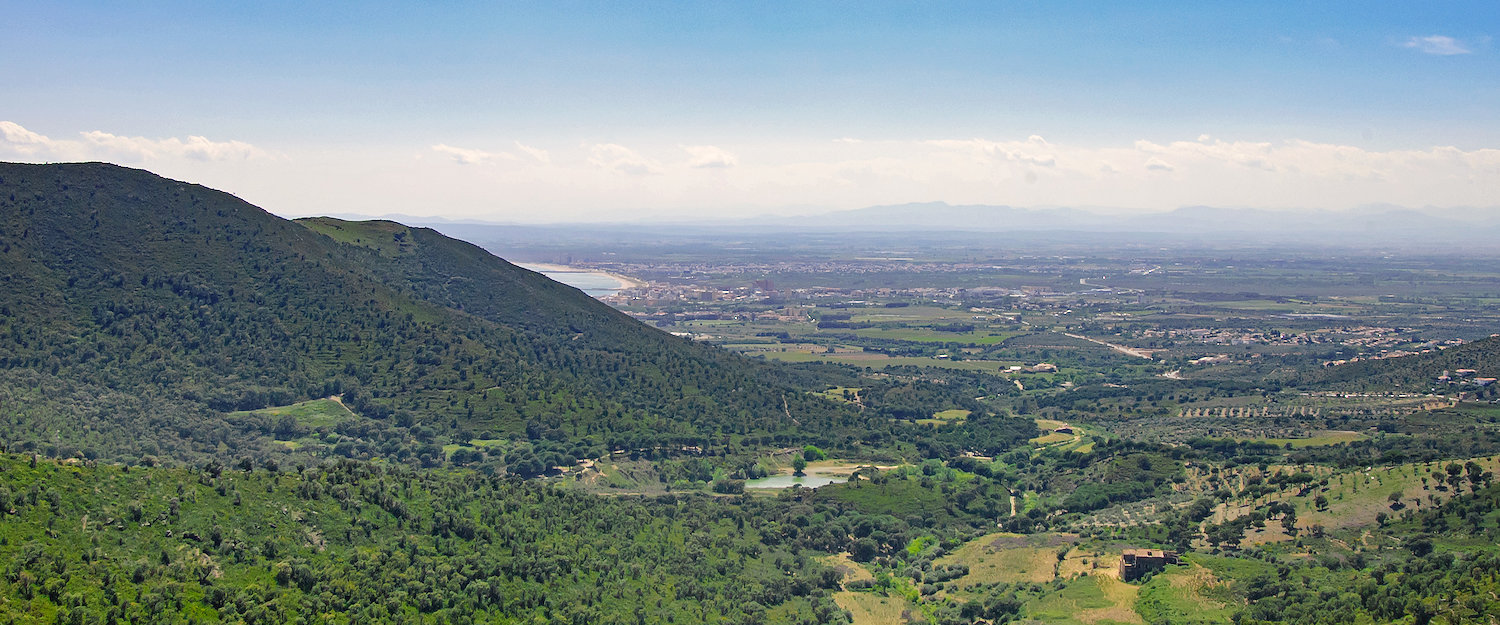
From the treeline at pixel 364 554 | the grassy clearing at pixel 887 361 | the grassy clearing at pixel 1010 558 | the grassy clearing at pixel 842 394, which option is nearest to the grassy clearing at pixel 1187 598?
the grassy clearing at pixel 1010 558

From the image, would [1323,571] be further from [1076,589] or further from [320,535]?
[320,535]

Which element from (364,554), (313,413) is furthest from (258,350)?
(364,554)

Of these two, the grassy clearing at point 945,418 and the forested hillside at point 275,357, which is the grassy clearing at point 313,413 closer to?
the forested hillside at point 275,357

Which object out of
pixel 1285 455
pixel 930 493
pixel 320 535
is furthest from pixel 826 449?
pixel 320 535

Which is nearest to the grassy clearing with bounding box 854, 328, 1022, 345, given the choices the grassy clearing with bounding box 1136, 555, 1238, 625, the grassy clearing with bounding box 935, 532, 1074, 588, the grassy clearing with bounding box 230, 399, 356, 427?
the grassy clearing with bounding box 230, 399, 356, 427

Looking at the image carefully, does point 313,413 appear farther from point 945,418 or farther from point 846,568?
point 945,418

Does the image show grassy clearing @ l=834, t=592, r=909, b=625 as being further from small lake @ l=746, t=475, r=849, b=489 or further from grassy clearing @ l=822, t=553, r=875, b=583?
small lake @ l=746, t=475, r=849, b=489
